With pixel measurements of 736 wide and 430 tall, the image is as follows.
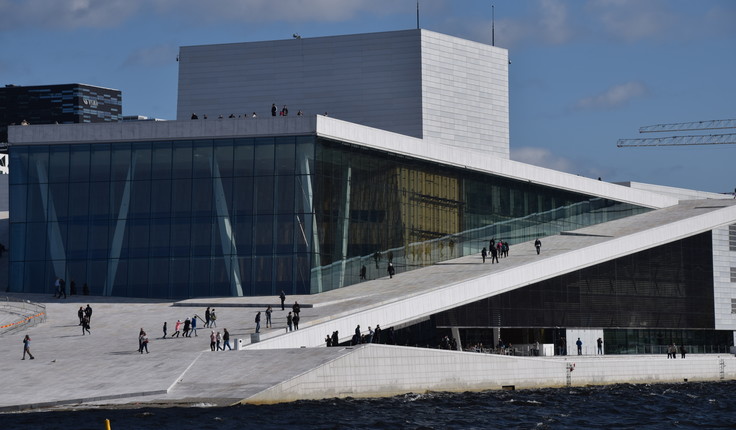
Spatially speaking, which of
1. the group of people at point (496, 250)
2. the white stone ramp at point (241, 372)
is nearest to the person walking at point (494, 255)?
the group of people at point (496, 250)

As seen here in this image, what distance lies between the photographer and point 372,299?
5622cm

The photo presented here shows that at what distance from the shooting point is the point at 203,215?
61.9 m

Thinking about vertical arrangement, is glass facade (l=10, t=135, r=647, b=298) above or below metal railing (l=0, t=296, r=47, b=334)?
above

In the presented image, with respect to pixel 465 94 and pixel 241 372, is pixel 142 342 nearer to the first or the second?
pixel 241 372

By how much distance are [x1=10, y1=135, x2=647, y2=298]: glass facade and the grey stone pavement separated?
4.60 ft

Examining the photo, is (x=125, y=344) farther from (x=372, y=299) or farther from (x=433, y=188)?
(x=433, y=188)

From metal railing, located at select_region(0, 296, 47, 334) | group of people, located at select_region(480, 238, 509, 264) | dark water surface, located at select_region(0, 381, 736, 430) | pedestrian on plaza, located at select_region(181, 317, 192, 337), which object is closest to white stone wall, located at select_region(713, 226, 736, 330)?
group of people, located at select_region(480, 238, 509, 264)

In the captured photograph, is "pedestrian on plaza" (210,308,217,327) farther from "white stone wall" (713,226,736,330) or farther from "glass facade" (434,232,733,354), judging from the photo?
"white stone wall" (713,226,736,330)

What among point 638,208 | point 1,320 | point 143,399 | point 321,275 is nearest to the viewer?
point 143,399

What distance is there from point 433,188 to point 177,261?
562 inches

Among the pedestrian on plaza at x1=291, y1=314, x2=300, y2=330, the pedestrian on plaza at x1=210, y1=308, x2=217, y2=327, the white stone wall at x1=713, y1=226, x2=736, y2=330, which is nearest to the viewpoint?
the pedestrian on plaza at x1=291, y1=314, x2=300, y2=330

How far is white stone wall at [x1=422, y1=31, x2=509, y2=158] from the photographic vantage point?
7956 cm

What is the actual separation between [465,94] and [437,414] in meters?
43.4

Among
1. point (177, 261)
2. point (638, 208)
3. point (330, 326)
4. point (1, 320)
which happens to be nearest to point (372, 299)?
point (330, 326)
